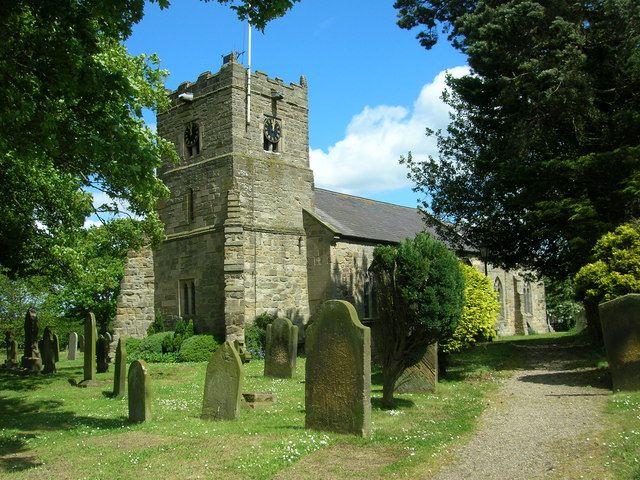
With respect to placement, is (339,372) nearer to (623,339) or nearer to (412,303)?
(412,303)

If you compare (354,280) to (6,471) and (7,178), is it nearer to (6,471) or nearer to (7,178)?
(7,178)

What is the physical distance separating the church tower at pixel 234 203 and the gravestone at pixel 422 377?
11.0m

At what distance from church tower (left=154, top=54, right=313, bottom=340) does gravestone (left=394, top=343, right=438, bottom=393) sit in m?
11.0

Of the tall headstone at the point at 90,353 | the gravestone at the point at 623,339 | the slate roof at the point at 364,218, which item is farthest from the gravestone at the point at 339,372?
the slate roof at the point at 364,218

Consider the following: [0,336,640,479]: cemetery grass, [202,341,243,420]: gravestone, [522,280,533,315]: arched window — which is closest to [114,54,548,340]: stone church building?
[0,336,640,479]: cemetery grass

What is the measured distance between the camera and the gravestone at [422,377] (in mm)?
12773

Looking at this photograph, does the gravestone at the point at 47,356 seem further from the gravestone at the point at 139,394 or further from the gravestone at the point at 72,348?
the gravestone at the point at 72,348

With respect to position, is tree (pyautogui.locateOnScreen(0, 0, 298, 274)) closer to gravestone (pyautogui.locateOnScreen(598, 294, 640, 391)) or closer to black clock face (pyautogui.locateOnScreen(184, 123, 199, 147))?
gravestone (pyautogui.locateOnScreen(598, 294, 640, 391))

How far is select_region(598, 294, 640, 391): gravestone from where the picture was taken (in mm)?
11219

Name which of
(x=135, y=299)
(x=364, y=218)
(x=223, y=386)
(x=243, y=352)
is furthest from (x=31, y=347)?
(x=364, y=218)

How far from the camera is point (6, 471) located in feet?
23.4

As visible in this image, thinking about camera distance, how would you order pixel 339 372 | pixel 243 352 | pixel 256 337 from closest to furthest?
pixel 339 372, pixel 243 352, pixel 256 337

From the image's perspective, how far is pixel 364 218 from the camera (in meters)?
31.1

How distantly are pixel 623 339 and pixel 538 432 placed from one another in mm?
3852
